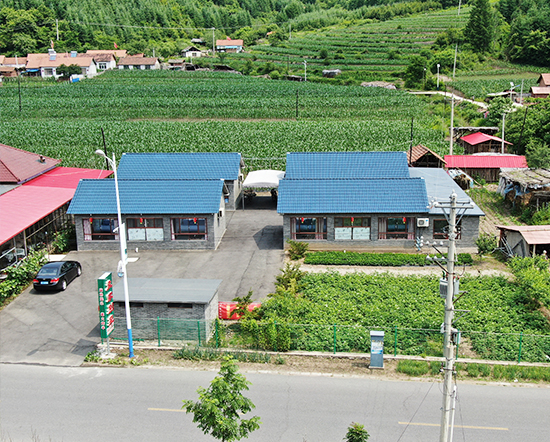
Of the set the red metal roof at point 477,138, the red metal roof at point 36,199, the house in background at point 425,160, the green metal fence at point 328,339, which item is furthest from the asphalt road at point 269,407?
the red metal roof at point 477,138

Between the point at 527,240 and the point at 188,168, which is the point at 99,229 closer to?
the point at 188,168

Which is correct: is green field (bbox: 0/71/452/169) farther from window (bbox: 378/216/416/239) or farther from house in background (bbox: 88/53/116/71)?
window (bbox: 378/216/416/239)

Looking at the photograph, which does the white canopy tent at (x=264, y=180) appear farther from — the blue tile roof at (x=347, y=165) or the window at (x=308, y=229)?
the window at (x=308, y=229)

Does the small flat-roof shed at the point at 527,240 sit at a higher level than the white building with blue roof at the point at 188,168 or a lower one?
lower

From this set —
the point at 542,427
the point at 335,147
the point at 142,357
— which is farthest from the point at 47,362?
the point at 335,147

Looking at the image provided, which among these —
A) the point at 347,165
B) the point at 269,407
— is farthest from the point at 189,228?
the point at 269,407
